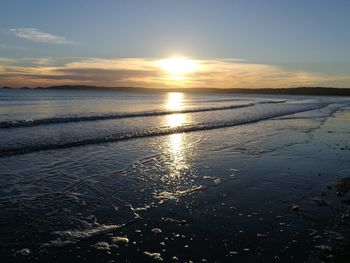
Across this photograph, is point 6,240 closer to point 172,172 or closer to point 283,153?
point 172,172

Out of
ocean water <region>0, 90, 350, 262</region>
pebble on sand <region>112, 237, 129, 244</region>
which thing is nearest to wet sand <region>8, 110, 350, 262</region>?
pebble on sand <region>112, 237, 129, 244</region>

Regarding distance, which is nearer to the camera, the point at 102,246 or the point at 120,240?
the point at 102,246

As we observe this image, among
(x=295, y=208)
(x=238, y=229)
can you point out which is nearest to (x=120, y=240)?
(x=238, y=229)

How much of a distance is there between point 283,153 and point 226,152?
2.37 meters

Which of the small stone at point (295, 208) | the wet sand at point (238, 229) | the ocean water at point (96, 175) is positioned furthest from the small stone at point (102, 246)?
the small stone at point (295, 208)

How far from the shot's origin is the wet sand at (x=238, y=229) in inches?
219

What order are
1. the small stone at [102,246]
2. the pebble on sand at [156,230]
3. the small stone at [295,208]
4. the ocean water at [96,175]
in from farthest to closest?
1. the small stone at [295,208]
2. the ocean water at [96,175]
3. the pebble on sand at [156,230]
4. the small stone at [102,246]

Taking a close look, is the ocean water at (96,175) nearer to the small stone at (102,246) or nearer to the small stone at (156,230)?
the small stone at (102,246)

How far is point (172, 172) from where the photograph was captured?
11367mm

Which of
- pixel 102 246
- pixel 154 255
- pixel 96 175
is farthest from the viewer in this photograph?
pixel 96 175

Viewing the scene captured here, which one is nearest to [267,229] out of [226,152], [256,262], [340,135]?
[256,262]

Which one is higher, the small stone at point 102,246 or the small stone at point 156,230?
the small stone at point 156,230

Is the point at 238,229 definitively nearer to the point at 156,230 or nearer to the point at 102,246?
the point at 156,230

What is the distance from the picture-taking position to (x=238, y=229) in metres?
6.65
